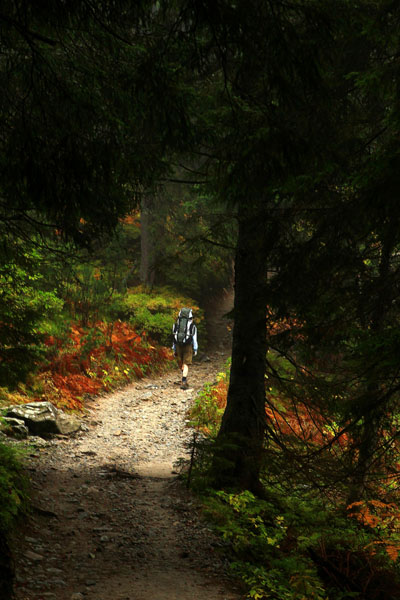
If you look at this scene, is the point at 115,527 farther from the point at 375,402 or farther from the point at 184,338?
the point at 184,338

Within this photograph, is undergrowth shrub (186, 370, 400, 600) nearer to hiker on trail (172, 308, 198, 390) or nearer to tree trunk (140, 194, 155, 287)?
hiker on trail (172, 308, 198, 390)

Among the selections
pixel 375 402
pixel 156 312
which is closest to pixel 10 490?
pixel 375 402

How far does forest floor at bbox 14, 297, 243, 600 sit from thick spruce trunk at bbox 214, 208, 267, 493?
861 mm

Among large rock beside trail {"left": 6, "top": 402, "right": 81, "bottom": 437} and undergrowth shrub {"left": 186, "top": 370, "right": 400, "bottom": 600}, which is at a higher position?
large rock beside trail {"left": 6, "top": 402, "right": 81, "bottom": 437}

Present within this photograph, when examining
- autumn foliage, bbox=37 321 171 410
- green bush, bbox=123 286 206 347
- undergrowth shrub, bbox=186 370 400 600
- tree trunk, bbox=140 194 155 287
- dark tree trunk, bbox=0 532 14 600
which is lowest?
undergrowth shrub, bbox=186 370 400 600

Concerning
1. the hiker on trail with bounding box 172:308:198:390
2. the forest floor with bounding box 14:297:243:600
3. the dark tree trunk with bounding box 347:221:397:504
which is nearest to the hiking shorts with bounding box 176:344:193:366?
the hiker on trail with bounding box 172:308:198:390

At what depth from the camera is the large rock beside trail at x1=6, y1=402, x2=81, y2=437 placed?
28.1ft

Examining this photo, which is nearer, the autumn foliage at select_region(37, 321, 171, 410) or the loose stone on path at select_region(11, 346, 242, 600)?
the loose stone on path at select_region(11, 346, 242, 600)

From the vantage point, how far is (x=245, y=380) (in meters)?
6.97

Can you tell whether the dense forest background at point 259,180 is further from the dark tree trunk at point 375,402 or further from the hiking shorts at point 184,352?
the hiking shorts at point 184,352

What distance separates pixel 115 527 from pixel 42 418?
368 centimetres

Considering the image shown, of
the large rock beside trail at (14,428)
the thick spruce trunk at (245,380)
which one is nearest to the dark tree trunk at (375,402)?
the thick spruce trunk at (245,380)

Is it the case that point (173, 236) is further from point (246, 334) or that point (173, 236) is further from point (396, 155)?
point (396, 155)

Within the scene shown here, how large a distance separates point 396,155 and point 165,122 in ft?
7.93
